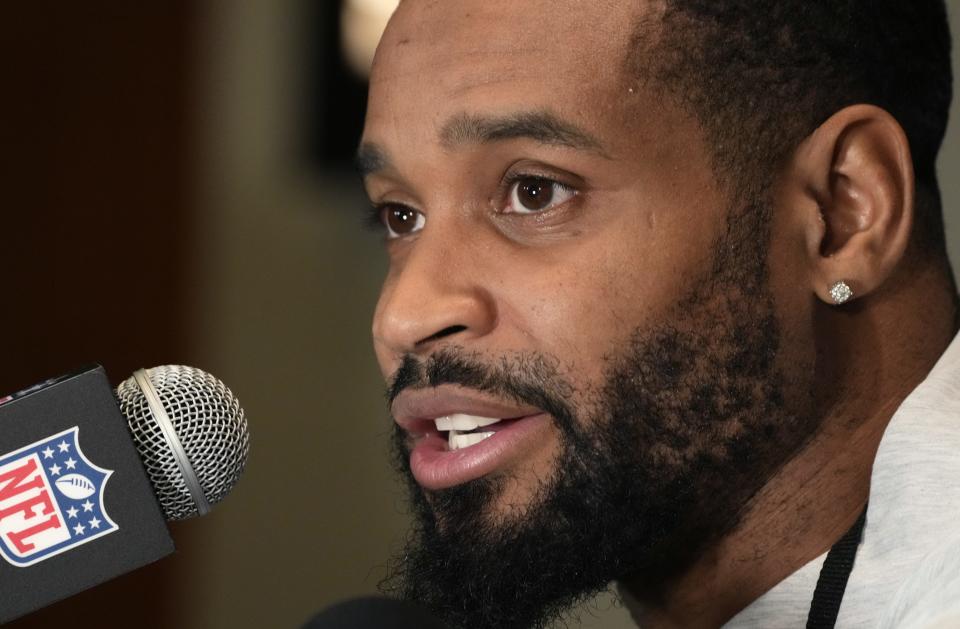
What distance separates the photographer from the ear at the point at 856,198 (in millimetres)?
1659

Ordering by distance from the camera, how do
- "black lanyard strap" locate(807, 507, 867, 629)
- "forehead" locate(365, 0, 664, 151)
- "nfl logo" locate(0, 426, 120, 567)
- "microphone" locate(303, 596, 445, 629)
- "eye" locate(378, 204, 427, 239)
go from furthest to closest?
"eye" locate(378, 204, 427, 239), "forehead" locate(365, 0, 664, 151), "black lanyard strap" locate(807, 507, 867, 629), "nfl logo" locate(0, 426, 120, 567), "microphone" locate(303, 596, 445, 629)

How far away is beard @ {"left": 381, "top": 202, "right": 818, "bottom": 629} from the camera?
1598mm

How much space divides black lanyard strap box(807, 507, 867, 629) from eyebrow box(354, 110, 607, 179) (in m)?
0.56

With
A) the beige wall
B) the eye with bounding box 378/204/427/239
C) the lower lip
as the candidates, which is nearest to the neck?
the lower lip

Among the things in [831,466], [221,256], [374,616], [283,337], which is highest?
[221,256]

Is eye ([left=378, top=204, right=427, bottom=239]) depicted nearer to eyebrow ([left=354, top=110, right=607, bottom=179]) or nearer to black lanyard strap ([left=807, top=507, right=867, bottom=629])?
eyebrow ([left=354, top=110, right=607, bottom=179])

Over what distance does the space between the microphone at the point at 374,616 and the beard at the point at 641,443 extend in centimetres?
69

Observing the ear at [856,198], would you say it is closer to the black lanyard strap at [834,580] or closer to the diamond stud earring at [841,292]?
the diamond stud earring at [841,292]

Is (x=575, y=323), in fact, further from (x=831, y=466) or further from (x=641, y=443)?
(x=831, y=466)

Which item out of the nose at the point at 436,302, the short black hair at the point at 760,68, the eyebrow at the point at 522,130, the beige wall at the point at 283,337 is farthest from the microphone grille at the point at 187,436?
the beige wall at the point at 283,337

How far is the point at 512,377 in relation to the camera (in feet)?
5.26

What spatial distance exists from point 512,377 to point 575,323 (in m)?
0.10

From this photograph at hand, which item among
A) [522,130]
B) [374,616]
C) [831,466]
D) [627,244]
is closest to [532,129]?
[522,130]

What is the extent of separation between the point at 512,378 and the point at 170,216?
3.24m
